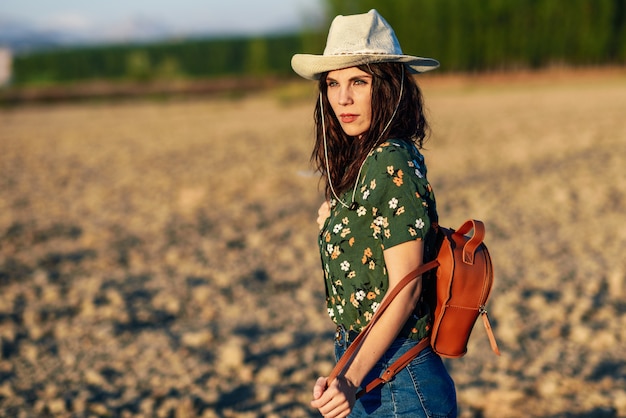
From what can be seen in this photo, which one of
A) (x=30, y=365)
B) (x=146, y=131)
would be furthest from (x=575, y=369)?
(x=146, y=131)

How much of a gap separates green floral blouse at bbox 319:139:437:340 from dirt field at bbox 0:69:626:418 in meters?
0.38

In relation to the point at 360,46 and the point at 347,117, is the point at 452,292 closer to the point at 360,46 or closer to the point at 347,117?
the point at 347,117

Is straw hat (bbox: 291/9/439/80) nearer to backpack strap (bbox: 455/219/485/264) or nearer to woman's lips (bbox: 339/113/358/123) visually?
woman's lips (bbox: 339/113/358/123)

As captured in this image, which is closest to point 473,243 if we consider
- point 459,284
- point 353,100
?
point 459,284

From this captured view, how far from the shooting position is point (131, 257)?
22.2ft

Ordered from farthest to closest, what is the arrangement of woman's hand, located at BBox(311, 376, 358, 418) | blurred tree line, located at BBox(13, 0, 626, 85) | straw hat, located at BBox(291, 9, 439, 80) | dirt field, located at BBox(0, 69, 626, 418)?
blurred tree line, located at BBox(13, 0, 626, 85) < dirt field, located at BBox(0, 69, 626, 418) < straw hat, located at BBox(291, 9, 439, 80) < woman's hand, located at BBox(311, 376, 358, 418)

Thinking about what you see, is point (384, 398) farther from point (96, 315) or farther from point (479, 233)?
point (96, 315)

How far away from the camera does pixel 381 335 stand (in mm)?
1718

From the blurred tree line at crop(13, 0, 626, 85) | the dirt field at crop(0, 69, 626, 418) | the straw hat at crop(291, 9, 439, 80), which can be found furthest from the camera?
the blurred tree line at crop(13, 0, 626, 85)

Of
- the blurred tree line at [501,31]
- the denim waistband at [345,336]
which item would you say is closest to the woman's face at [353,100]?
the denim waistband at [345,336]

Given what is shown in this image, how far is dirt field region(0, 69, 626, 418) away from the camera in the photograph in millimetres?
4047

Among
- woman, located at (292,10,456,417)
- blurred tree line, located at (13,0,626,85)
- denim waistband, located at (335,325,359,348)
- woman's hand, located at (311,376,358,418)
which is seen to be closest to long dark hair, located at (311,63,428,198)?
woman, located at (292,10,456,417)

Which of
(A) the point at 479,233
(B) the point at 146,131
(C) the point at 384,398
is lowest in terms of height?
(B) the point at 146,131

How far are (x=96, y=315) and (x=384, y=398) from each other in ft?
12.6
